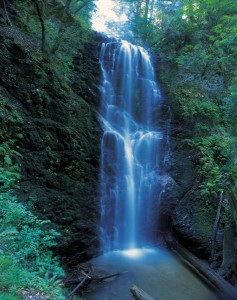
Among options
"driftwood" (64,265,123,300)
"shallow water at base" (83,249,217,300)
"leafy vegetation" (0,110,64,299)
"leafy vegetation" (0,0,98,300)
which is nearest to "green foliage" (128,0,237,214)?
"shallow water at base" (83,249,217,300)

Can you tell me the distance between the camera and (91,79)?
32.8 feet

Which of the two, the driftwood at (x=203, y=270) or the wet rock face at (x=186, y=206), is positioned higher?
the wet rock face at (x=186, y=206)

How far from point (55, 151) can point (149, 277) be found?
4083mm

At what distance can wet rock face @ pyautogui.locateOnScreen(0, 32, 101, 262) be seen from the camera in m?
5.96

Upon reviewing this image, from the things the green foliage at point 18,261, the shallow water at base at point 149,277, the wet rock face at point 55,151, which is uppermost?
the wet rock face at point 55,151

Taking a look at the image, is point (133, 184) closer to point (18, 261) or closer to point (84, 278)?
point (84, 278)

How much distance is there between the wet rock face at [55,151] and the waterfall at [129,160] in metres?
0.63

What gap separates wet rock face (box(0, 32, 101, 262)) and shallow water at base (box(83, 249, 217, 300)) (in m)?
0.86

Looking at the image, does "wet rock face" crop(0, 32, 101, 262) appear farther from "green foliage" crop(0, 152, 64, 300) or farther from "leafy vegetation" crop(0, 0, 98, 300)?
"green foliage" crop(0, 152, 64, 300)

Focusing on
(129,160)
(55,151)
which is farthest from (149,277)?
(55,151)

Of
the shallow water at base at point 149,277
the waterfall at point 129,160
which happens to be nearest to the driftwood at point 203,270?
the shallow water at base at point 149,277

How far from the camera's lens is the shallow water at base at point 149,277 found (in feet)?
17.1

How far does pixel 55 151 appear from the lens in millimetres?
6582

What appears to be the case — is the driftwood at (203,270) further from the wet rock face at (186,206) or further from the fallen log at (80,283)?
the fallen log at (80,283)
